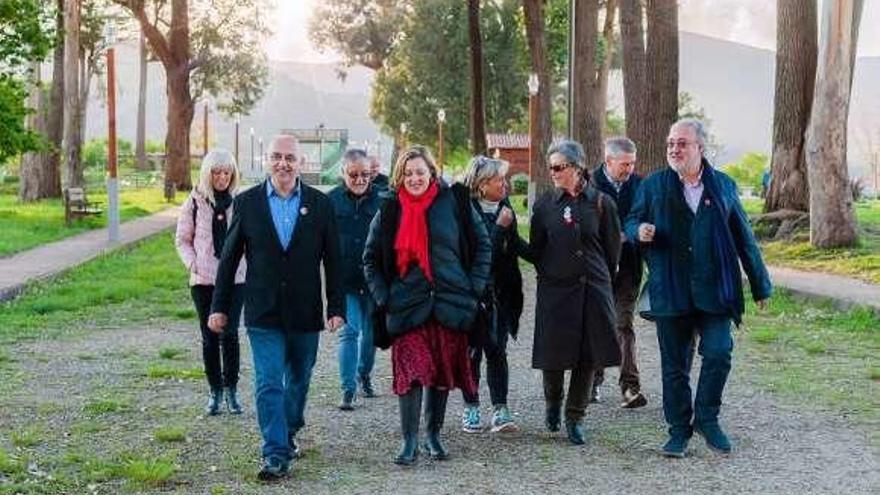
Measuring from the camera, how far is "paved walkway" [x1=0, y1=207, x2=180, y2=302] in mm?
18891

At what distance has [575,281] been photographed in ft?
28.6

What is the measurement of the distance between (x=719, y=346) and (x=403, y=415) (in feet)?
5.75

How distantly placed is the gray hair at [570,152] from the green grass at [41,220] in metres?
16.0

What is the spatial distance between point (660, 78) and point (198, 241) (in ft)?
47.2

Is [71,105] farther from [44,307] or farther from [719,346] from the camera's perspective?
[719,346]

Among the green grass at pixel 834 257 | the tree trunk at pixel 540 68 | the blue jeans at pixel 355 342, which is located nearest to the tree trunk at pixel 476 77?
the tree trunk at pixel 540 68

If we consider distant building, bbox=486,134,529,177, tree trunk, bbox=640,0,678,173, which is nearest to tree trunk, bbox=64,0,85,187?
tree trunk, bbox=640,0,678,173

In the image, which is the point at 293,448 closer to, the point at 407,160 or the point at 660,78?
the point at 407,160

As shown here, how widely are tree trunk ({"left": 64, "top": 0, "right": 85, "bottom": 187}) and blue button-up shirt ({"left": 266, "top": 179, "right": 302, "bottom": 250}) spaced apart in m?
26.8

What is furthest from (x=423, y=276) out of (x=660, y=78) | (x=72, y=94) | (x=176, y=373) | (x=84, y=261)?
(x=72, y=94)

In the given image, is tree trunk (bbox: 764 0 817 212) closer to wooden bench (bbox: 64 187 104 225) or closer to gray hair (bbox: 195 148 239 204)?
wooden bench (bbox: 64 187 104 225)

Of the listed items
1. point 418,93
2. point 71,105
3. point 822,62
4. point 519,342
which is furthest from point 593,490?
point 418,93

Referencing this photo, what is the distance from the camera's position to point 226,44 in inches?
2630

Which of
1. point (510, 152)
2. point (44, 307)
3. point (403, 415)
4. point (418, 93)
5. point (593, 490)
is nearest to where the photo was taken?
point (593, 490)
